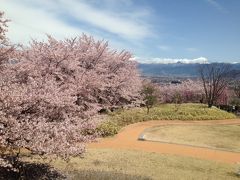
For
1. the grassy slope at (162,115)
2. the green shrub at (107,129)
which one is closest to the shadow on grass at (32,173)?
the green shrub at (107,129)

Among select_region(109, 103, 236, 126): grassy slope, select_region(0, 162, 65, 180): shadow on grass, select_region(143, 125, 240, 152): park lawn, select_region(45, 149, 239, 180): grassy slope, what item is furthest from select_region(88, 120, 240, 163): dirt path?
select_region(0, 162, 65, 180): shadow on grass

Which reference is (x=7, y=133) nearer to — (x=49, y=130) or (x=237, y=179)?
(x=49, y=130)

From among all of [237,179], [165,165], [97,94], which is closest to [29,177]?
[165,165]

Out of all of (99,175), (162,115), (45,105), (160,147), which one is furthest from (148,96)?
(45,105)

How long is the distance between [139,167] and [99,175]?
2657mm

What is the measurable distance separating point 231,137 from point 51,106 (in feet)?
63.1

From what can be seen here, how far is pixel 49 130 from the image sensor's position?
10.6 meters

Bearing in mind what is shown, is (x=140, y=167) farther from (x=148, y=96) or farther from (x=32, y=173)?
(x=148, y=96)

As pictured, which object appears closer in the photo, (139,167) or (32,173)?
(32,173)

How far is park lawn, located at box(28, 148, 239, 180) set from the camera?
50.4 feet

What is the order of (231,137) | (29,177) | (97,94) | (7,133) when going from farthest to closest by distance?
(231,137)
(97,94)
(29,177)
(7,133)

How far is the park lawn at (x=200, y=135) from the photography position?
2491 centimetres

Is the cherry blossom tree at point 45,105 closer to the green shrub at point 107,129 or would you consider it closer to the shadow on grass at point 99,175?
the shadow on grass at point 99,175

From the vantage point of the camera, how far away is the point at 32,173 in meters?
13.6
